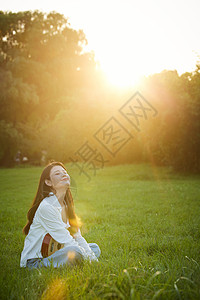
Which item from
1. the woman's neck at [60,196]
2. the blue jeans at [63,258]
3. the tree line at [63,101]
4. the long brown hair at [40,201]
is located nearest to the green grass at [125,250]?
the blue jeans at [63,258]

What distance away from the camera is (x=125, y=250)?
3162 mm

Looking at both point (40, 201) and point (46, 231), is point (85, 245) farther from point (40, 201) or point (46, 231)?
point (40, 201)

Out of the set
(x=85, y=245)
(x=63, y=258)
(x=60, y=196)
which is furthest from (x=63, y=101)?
(x=63, y=258)

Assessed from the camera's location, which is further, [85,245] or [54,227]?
[85,245]

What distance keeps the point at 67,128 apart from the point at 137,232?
71.6 feet

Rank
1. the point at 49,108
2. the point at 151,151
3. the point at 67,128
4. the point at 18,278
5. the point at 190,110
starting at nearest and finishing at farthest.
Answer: the point at 18,278, the point at 190,110, the point at 151,151, the point at 67,128, the point at 49,108

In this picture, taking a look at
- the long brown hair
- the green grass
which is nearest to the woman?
the long brown hair

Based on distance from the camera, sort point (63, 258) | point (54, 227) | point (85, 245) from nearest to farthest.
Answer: point (63, 258) < point (54, 227) < point (85, 245)

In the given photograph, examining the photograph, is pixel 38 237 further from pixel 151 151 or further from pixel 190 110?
pixel 151 151

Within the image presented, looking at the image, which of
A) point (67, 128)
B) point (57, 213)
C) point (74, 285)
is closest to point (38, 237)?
point (57, 213)

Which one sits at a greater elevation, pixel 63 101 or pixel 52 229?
pixel 63 101

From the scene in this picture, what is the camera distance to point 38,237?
2.93m

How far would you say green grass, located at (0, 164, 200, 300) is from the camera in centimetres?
208

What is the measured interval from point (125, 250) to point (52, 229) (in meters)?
1.00
